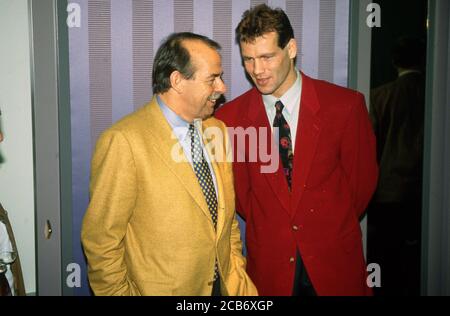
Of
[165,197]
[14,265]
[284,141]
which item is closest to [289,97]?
[284,141]

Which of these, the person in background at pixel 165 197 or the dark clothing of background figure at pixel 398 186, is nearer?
the person in background at pixel 165 197

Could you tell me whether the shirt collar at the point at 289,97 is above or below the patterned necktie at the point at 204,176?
above

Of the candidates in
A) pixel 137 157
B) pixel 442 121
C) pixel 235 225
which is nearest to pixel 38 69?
pixel 137 157

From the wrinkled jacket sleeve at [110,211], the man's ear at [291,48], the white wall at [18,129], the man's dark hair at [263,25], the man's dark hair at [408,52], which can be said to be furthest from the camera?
the man's dark hair at [408,52]

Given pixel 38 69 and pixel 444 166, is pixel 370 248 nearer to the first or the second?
pixel 444 166

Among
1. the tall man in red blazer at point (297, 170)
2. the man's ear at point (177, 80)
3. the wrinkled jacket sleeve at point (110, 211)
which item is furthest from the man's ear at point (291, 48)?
the wrinkled jacket sleeve at point (110, 211)

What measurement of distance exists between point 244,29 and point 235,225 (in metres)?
0.91

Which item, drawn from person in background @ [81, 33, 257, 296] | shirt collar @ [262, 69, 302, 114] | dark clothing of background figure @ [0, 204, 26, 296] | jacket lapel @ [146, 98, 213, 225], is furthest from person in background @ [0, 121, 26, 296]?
shirt collar @ [262, 69, 302, 114]

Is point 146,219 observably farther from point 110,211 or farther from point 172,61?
point 172,61

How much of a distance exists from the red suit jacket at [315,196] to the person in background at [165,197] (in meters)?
0.23

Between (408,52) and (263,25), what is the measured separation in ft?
3.38

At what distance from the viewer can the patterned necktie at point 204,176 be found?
182cm

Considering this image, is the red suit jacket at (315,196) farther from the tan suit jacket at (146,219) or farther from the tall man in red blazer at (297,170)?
the tan suit jacket at (146,219)

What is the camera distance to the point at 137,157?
1.68 meters
